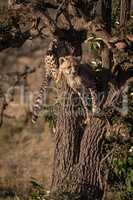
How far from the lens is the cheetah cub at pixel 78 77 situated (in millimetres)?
7152

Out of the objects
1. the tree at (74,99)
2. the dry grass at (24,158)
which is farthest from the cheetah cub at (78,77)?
the dry grass at (24,158)

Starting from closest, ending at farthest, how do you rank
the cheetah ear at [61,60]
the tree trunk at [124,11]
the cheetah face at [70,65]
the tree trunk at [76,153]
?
the cheetah face at [70,65] → the cheetah ear at [61,60] → the tree trunk at [124,11] → the tree trunk at [76,153]

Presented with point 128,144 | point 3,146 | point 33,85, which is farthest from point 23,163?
point 128,144

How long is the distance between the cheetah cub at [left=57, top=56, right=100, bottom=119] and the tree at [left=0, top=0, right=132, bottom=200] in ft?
0.55

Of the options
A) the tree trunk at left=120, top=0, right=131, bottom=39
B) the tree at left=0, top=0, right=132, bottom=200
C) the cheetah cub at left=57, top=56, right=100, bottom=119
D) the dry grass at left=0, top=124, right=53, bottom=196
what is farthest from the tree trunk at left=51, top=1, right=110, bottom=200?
the dry grass at left=0, top=124, right=53, bottom=196

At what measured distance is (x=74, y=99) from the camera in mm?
7906

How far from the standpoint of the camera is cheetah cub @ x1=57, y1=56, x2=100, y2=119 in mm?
7152

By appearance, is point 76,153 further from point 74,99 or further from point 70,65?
point 70,65

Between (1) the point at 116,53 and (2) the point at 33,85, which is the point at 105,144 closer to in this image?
(1) the point at 116,53

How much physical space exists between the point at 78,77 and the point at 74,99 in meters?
Answer: 0.75

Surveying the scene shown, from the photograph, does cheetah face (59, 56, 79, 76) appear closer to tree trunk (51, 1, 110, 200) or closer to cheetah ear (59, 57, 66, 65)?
cheetah ear (59, 57, 66, 65)

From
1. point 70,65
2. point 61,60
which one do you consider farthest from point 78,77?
point 61,60

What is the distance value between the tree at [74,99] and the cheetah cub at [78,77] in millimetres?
169

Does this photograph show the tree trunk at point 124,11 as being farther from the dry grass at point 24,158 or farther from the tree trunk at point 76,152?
the dry grass at point 24,158
